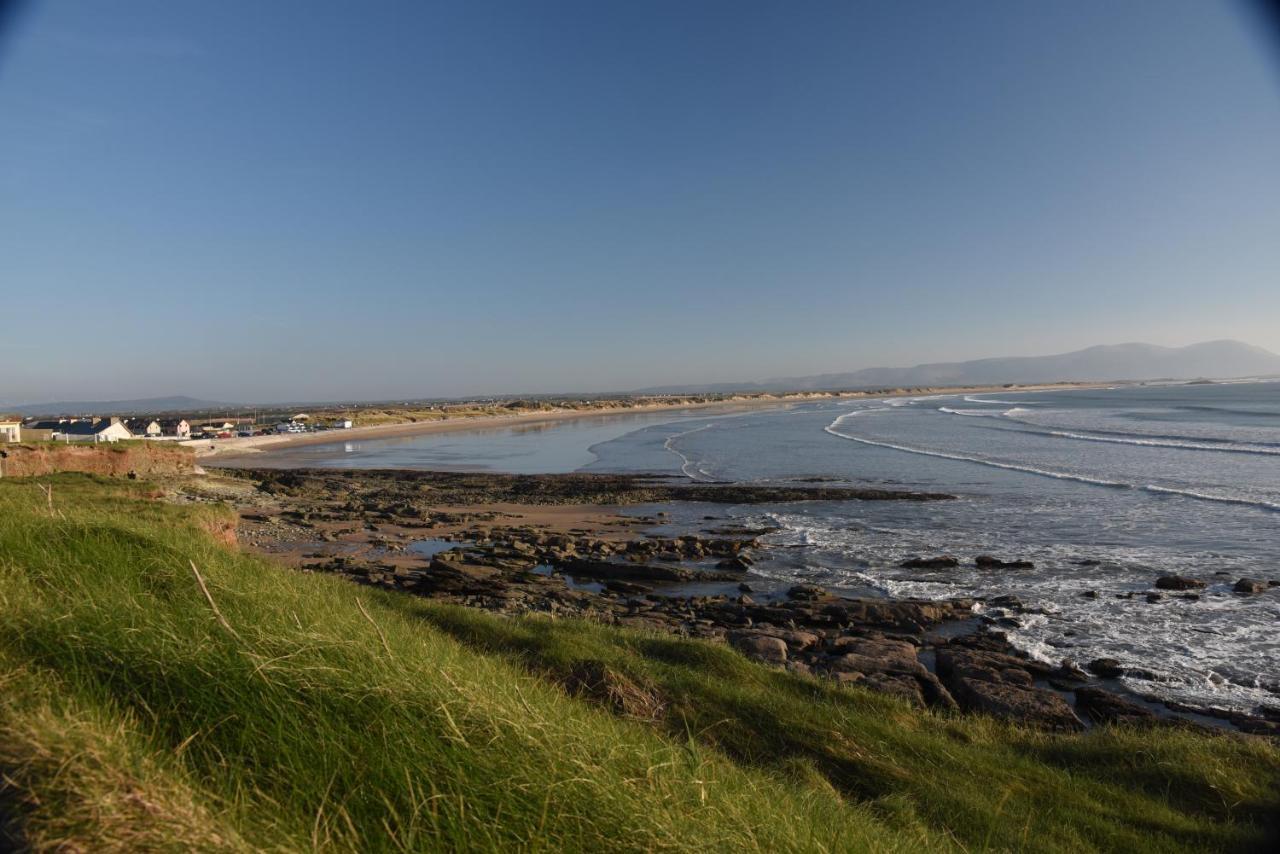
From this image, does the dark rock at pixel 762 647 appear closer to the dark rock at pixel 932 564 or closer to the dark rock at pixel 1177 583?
the dark rock at pixel 932 564

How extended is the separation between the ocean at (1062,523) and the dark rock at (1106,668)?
0.19 metres

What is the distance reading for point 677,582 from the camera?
17.3 meters

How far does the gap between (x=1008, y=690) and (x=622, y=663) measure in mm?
5746

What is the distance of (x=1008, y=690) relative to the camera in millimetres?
9797

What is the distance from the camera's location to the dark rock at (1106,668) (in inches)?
432

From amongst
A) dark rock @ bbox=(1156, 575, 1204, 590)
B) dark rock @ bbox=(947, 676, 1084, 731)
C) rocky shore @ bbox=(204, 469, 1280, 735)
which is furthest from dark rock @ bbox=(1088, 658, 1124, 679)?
dark rock @ bbox=(1156, 575, 1204, 590)

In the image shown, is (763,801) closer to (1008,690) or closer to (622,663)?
(622,663)

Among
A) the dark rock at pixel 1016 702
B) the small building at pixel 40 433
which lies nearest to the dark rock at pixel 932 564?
the dark rock at pixel 1016 702

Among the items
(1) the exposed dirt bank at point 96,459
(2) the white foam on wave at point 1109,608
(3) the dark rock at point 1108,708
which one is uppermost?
(1) the exposed dirt bank at point 96,459

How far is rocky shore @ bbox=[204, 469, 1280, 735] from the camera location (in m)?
10.1

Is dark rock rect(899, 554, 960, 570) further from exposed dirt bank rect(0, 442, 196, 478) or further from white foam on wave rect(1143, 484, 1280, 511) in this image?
exposed dirt bank rect(0, 442, 196, 478)

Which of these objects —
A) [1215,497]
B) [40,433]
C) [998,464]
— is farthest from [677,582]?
[40,433]

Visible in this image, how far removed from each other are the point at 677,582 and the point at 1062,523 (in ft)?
46.3

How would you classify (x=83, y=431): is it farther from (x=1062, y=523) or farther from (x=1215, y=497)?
(x=1215, y=497)
